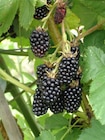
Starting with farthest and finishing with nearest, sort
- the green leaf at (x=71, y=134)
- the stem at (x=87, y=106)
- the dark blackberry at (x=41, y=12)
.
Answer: the green leaf at (x=71, y=134), the stem at (x=87, y=106), the dark blackberry at (x=41, y=12)

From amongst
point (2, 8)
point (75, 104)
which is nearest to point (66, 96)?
point (75, 104)

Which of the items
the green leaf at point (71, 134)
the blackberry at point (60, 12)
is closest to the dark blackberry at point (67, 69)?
the blackberry at point (60, 12)

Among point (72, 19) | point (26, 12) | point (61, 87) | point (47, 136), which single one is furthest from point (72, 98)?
point (72, 19)

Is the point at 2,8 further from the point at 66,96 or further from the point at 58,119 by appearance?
the point at 58,119

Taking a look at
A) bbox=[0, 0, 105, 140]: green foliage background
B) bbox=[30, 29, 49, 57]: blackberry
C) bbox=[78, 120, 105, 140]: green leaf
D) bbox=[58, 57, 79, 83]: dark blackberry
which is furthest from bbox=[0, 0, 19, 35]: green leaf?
bbox=[78, 120, 105, 140]: green leaf

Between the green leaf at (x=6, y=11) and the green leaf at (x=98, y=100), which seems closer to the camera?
the green leaf at (x=98, y=100)

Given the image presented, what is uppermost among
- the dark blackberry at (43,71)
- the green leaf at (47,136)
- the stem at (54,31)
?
the stem at (54,31)

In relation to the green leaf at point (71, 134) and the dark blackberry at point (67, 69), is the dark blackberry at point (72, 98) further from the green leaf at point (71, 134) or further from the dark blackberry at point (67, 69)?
the green leaf at point (71, 134)
